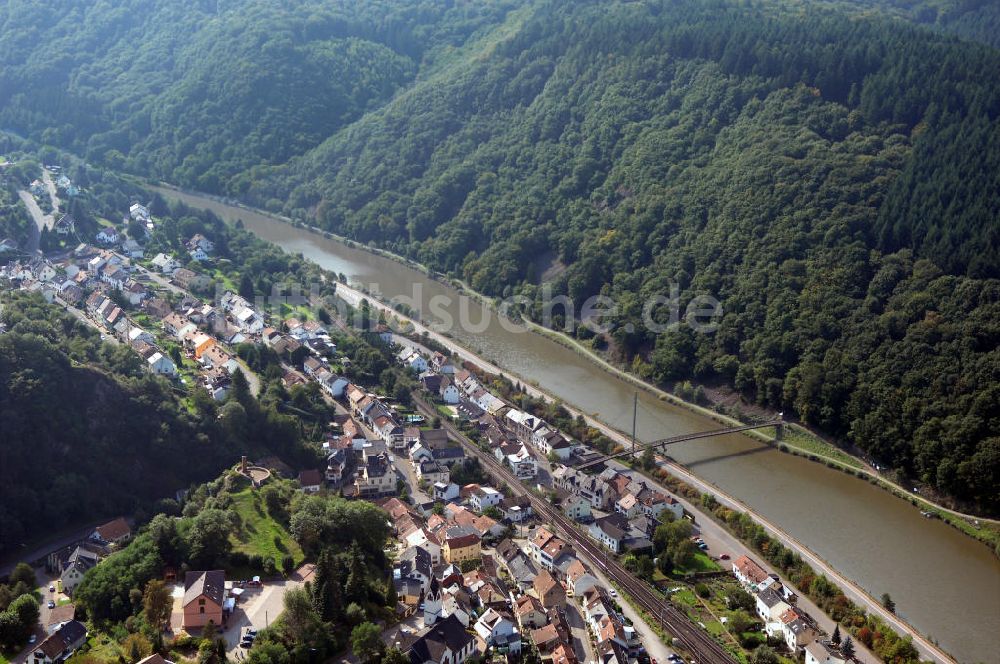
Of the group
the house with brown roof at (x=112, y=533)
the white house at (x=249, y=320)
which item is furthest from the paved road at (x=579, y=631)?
the white house at (x=249, y=320)

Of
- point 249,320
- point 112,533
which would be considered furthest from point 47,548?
point 249,320

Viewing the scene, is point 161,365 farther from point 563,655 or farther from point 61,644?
point 563,655

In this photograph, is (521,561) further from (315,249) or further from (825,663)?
(315,249)

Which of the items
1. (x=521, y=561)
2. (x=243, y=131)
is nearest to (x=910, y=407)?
(x=521, y=561)

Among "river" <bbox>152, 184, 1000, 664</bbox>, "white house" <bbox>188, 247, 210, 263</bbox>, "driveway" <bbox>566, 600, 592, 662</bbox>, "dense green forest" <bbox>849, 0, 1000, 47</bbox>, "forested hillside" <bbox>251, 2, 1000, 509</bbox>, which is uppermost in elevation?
"dense green forest" <bbox>849, 0, 1000, 47</bbox>

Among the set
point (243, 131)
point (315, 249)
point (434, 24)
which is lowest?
point (315, 249)

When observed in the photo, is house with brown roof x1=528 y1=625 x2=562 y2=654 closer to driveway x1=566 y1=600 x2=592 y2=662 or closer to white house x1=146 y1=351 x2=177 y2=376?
driveway x1=566 y1=600 x2=592 y2=662

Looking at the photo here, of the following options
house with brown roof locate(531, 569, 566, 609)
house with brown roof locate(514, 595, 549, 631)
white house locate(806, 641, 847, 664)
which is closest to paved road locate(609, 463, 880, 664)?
white house locate(806, 641, 847, 664)
